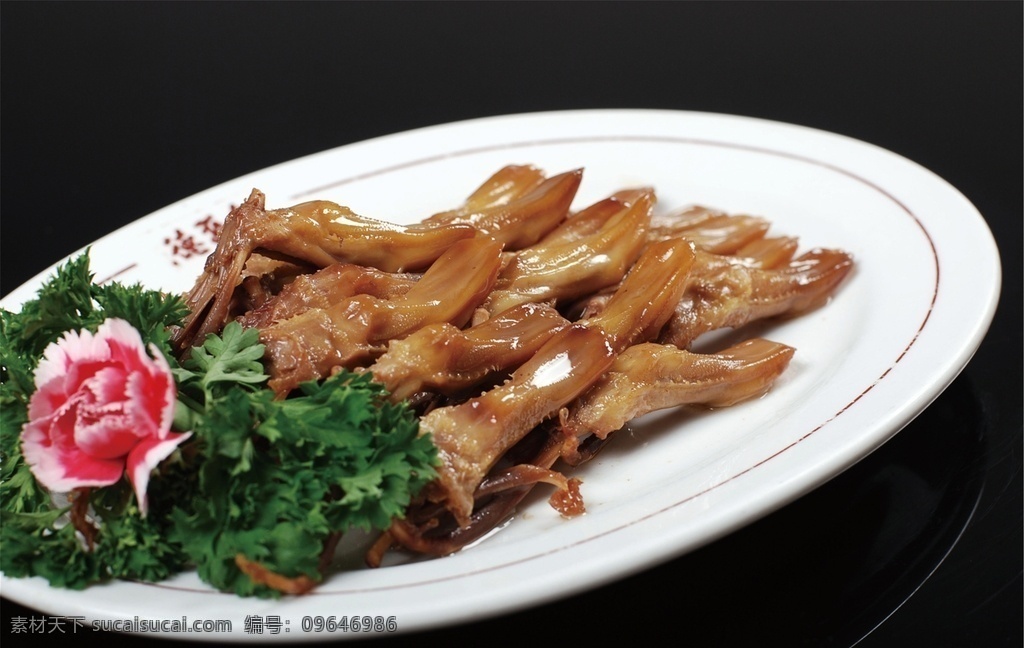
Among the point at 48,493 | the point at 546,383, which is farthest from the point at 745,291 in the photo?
the point at 48,493

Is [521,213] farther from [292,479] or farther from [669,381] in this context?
[292,479]

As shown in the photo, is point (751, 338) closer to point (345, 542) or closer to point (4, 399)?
point (345, 542)

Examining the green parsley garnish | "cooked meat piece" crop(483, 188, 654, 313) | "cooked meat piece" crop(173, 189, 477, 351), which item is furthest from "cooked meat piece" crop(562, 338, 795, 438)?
"cooked meat piece" crop(173, 189, 477, 351)

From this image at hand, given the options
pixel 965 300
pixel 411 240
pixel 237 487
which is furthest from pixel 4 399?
pixel 965 300

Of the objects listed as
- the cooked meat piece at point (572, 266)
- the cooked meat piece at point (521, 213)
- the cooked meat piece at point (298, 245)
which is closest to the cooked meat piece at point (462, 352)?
the cooked meat piece at point (572, 266)

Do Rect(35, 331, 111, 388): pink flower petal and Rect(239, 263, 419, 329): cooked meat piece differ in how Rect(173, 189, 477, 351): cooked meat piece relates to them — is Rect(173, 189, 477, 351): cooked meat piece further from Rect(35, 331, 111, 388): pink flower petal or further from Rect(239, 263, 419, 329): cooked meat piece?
Rect(35, 331, 111, 388): pink flower petal
